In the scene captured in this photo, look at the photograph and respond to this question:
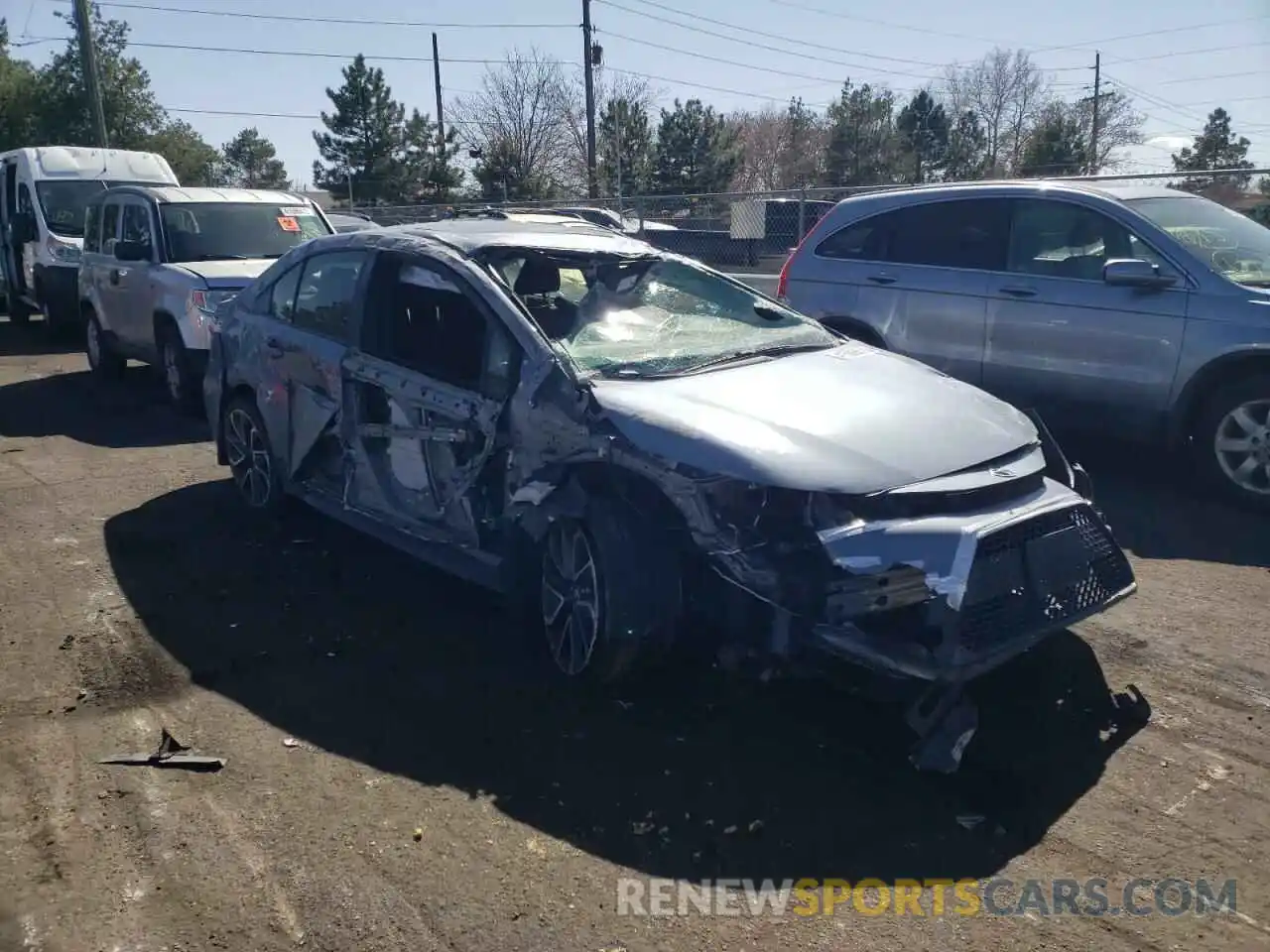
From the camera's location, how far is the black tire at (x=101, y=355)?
37.5 feet

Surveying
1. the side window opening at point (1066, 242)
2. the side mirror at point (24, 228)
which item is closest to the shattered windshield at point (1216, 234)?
the side window opening at point (1066, 242)

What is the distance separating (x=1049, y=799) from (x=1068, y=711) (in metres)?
0.63

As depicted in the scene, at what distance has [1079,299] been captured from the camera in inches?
275

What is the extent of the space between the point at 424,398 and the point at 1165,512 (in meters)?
4.35

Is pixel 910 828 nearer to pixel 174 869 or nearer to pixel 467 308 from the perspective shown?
pixel 174 869

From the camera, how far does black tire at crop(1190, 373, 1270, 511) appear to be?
627 cm

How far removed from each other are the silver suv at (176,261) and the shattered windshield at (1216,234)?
7250 millimetres

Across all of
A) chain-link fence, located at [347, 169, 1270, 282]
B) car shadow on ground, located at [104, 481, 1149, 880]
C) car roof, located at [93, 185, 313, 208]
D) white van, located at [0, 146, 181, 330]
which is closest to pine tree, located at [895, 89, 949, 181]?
chain-link fence, located at [347, 169, 1270, 282]

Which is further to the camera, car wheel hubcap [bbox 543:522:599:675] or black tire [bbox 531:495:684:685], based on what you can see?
car wheel hubcap [bbox 543:522:599:675]

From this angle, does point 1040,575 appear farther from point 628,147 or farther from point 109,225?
point 628,147

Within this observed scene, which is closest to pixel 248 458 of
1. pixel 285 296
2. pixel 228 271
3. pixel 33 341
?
pixel 285 296

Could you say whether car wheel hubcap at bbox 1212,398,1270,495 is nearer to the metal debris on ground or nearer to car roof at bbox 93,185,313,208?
the metal debris on ground

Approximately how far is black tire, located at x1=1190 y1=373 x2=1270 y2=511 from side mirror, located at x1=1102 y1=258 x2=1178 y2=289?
2.33ft

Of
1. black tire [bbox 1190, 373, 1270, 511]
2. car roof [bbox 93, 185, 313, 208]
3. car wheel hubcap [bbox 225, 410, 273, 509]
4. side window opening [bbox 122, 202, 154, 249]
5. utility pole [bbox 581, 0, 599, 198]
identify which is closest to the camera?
black tire [bbox 1190, 373, 1270, 511]
